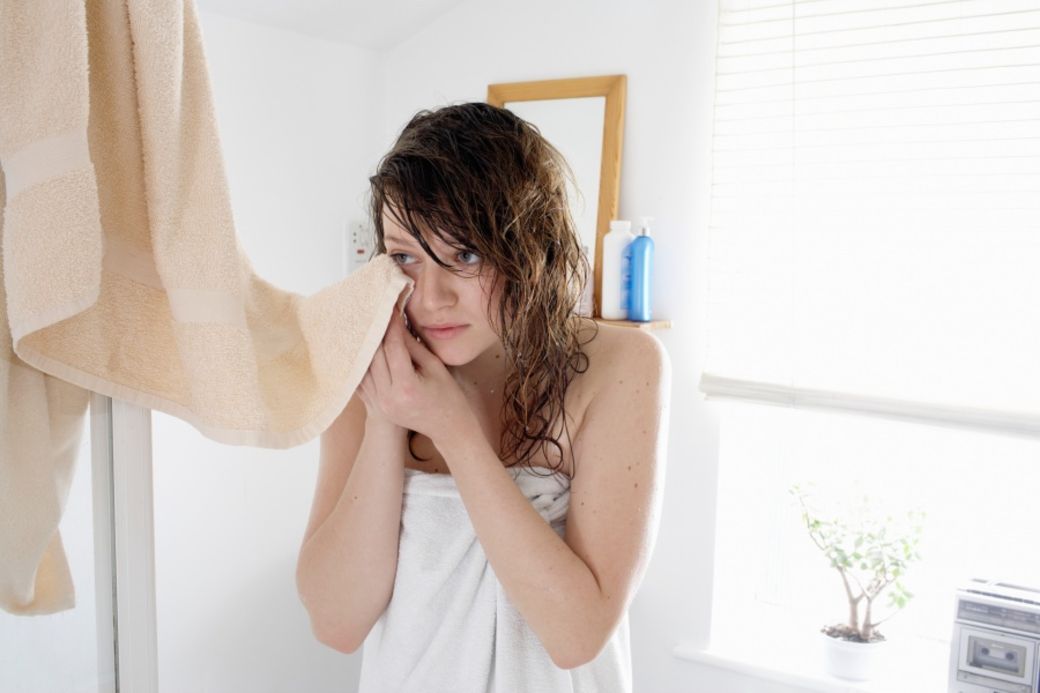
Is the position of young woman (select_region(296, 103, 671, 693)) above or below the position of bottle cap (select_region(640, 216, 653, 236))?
below

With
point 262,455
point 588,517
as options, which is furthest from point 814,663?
point 262,455

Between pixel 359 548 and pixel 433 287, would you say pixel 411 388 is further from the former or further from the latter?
pixel 359 548

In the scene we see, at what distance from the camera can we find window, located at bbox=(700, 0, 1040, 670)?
179 centimetres

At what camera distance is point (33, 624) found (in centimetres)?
62

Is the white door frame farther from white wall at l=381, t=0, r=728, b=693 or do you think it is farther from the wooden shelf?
white wall at l=381, t=0, r=728, b=693

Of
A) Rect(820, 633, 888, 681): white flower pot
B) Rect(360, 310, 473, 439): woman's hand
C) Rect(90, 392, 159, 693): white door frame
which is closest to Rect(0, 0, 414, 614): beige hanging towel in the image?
Rect(90, 392, 159, 693): white door frame

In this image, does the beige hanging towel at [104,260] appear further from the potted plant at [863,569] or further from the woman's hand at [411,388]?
the potted plant at [863,569]

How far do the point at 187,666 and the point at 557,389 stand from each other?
1366mm

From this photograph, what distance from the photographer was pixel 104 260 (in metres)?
0.68

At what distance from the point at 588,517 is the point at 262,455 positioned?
1.33 metres

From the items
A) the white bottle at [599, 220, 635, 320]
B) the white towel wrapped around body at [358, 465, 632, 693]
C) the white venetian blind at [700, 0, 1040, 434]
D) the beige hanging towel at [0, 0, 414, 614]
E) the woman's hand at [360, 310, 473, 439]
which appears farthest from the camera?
the white bottle at [599, 220, 635, 320]

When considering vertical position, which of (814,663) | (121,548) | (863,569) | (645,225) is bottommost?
(814,663)

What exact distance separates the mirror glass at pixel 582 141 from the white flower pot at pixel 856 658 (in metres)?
1.10

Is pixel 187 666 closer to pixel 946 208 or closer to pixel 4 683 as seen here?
pixel 4 683
